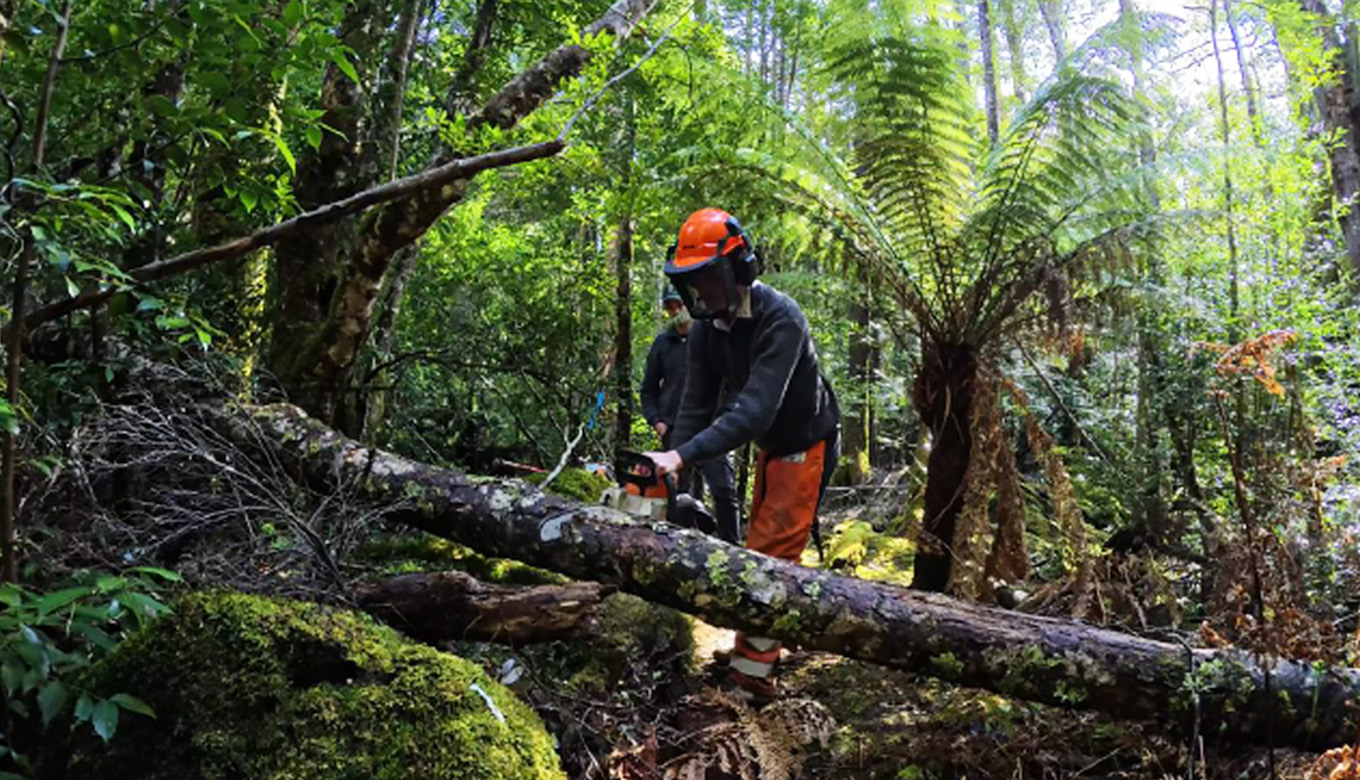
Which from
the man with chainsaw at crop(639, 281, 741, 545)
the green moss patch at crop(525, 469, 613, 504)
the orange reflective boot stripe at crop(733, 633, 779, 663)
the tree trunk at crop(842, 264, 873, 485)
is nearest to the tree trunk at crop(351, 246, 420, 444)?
the green moss patch at crop(525, 469, 613, 504)

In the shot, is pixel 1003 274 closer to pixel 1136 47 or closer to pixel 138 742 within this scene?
pixel 1136 47

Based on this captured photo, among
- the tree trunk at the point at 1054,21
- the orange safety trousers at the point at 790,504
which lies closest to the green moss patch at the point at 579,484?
the orange safety trousers at the point at 790,504

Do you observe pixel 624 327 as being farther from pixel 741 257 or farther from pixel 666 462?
pixel 666 462

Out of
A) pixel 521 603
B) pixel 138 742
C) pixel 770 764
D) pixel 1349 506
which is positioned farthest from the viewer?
pixel 1349 506

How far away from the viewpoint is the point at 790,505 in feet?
12.0

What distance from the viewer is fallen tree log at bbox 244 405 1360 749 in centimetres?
245

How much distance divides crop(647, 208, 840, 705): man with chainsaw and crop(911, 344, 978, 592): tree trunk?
73cm

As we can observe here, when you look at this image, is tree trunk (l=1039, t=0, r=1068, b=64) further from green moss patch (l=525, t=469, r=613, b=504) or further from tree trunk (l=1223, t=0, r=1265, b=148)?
green moss patch (l=525, t=469, r=613, b=504)

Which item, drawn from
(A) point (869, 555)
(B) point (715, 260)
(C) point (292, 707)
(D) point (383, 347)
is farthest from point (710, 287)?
(A) point (869, 555)

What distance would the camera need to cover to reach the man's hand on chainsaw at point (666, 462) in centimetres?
292

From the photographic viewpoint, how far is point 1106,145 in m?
4.39

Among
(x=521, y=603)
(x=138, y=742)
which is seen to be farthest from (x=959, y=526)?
(x=138, y=742)

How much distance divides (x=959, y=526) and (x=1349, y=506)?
1666mm

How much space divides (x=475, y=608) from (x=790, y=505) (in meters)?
1.48
